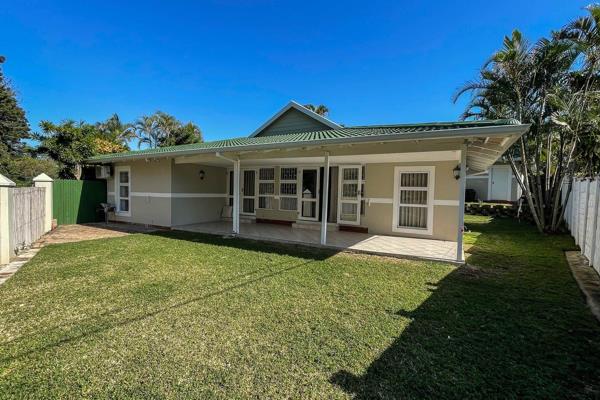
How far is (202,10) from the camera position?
10.8m

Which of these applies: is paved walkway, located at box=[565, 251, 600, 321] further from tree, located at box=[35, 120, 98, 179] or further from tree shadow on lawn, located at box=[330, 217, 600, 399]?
tree, located at box=[35, 120, 98, 179]

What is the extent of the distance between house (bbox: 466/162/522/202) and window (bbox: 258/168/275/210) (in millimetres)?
17372

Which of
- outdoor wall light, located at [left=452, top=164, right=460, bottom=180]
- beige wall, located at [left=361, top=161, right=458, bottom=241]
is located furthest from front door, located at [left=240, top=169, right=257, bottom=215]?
outdoor wall light, located at [left=452, top=164, right=460, bottom=180]

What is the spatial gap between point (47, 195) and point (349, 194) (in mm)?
10501

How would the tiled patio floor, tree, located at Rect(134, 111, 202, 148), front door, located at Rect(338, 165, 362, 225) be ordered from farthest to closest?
1. tree, located at Rect(134, 111, 202, 148)
2. front door, located at Rect(338, 165, 362, 225)
3. the tiled patio floor

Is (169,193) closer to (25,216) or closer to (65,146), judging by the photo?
(25,216)

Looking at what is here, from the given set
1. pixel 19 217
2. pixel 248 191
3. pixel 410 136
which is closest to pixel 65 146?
pixel 248 191

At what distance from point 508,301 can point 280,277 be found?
11.3 ft

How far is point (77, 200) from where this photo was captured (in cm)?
1107

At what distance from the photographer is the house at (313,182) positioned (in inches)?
263

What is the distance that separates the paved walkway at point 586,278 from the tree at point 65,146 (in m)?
17.9

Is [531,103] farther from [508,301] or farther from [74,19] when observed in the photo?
[74,19]

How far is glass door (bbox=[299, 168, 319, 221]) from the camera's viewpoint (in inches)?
416

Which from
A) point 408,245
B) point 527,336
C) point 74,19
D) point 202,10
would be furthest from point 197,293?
point 74,19
